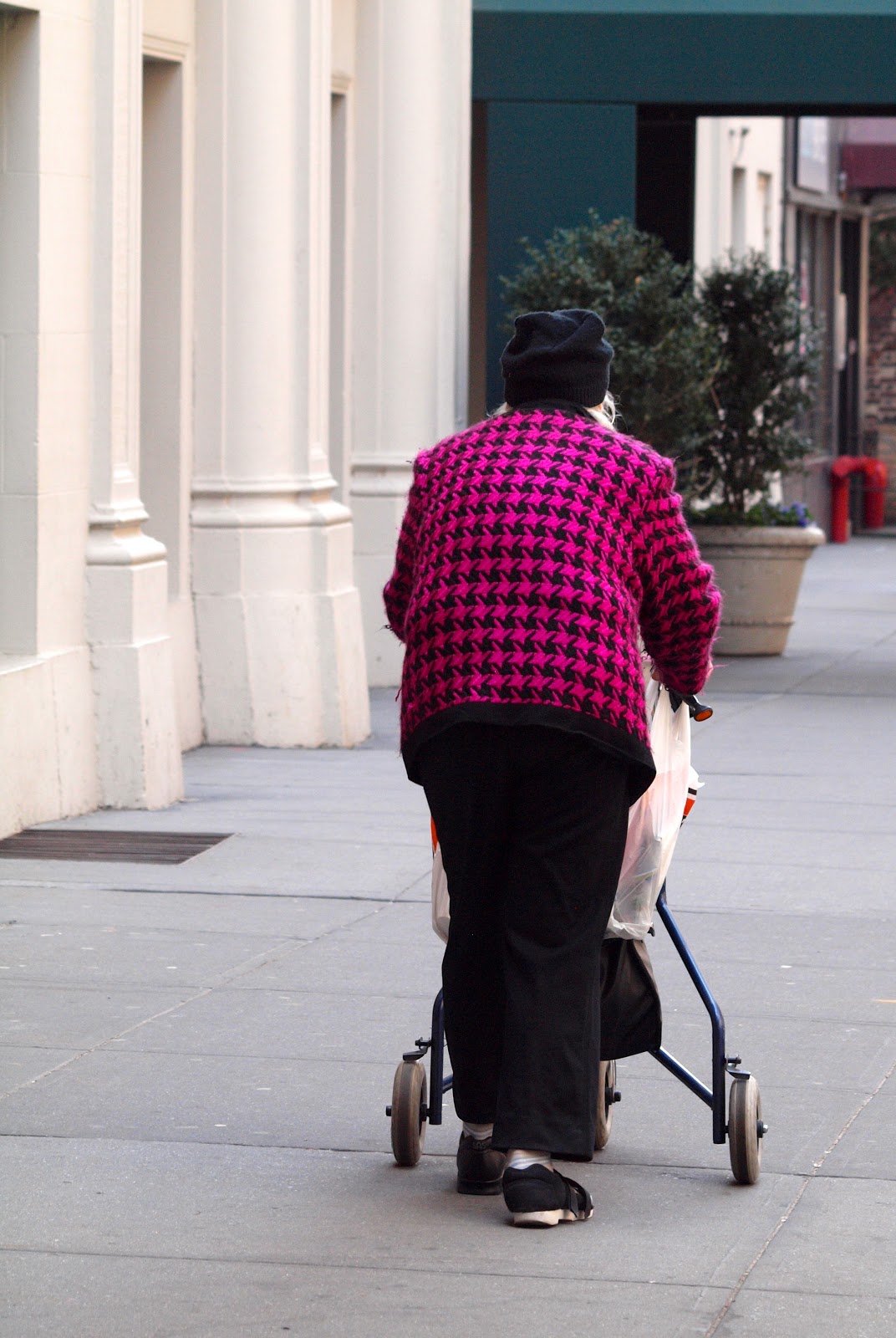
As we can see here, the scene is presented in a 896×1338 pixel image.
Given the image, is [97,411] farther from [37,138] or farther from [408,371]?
[408,371]

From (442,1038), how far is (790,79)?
416 inches

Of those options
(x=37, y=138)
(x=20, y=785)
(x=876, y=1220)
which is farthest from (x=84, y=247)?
(x=876, y=1220)

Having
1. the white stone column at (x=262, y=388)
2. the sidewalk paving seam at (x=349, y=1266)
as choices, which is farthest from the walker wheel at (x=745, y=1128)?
the white stone column at (x=262, y=388)

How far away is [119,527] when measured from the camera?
959 cm

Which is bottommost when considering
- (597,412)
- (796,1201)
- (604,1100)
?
(796,1201)

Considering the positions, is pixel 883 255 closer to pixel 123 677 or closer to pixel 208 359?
pixel 208 359

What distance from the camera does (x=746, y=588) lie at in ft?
51.6

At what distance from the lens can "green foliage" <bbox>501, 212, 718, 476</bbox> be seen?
14.6 meters

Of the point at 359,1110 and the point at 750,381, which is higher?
the point at 750,381

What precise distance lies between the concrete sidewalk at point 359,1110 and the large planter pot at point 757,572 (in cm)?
616

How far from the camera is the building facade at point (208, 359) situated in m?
9.20

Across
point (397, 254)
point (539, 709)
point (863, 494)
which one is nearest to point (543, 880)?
point (539, 709)

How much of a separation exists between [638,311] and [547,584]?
1047 cm

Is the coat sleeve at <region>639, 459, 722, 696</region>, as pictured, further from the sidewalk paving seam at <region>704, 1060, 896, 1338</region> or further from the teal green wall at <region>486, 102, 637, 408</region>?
the teal green wall at <region>486, 102, 637, 408</region>
